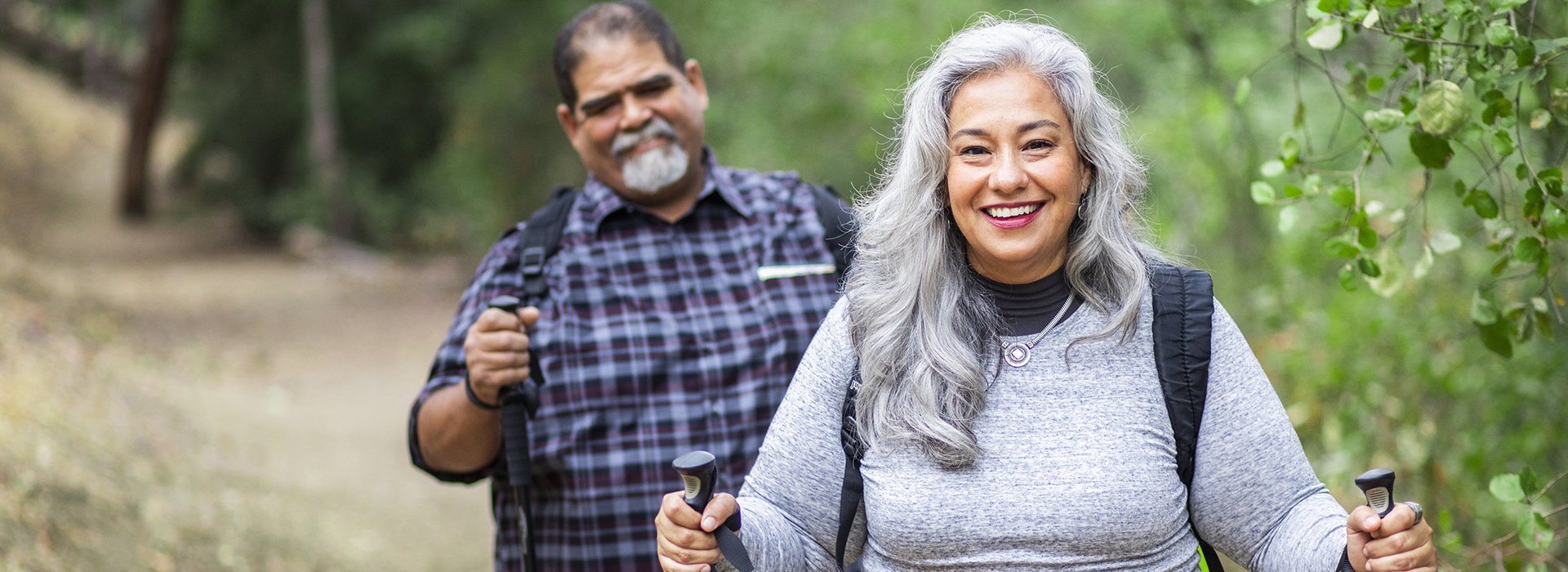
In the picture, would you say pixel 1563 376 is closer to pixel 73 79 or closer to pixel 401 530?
pixel 401 530

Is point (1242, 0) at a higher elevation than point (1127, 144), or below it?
higher

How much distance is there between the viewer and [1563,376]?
156 inches

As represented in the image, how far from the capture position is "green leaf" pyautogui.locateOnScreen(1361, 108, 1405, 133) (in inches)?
92.4

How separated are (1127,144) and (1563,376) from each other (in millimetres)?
2381

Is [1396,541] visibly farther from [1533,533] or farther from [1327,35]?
[1327,35]

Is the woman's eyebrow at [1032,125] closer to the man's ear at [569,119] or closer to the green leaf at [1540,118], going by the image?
the green leaf at [1540,118]

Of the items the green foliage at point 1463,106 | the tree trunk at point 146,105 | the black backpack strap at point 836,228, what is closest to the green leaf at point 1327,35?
the green foliage at point 1463,106

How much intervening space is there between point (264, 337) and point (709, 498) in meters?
13.4

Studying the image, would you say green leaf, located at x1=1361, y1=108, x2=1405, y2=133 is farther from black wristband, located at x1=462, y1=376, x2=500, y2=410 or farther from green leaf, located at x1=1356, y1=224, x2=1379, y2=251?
black wristband, located at x1=462, y1=376, x2=500, y2=410

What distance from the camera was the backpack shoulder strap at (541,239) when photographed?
327 centimetres

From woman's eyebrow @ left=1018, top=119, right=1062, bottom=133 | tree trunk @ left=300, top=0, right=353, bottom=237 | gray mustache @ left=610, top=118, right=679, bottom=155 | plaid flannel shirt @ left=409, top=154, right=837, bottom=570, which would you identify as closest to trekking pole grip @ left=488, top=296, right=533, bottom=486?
plaid flannel shirt @ left=409, top=154, right=837, bottom=570

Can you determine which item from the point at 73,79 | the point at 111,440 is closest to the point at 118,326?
the point at 111,440

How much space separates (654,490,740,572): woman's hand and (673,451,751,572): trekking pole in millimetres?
12

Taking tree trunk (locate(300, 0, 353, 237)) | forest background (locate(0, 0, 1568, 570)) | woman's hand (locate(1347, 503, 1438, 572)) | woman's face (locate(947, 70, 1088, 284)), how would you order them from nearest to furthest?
1. woman's hand (locate(1347, 503, 1438, 572))
2. woman's face (locate(947, 70, 1088, 284))
3. forest background (locate(0, 0, 1568, 570))
4. tree trunk (locate(300, 0, 353, 237))
